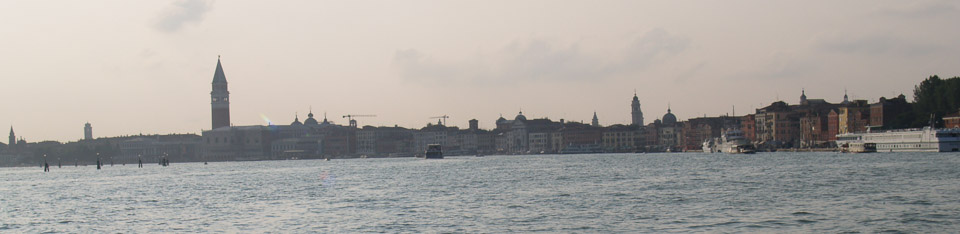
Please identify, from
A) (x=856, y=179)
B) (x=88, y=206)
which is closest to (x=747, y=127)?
(x=856, y=179)

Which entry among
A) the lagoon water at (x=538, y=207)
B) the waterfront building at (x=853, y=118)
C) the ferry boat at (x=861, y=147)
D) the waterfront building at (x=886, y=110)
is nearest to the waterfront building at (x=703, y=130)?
the waterfront building at (x=853, y=118)

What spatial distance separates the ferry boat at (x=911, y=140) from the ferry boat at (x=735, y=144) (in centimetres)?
1000

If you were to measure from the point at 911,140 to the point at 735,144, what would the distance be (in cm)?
2794

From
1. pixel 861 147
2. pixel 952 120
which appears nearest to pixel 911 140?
pixel 861 147

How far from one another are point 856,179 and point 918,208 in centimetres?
1717

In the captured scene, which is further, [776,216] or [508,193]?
[508,193]

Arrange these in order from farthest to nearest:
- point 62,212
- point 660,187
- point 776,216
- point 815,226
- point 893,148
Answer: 1. point 893,148
2. point 660,187
3. point 62,212
4. point 776,216
5. point 815,226

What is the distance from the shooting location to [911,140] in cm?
11312

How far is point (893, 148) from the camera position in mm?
116188

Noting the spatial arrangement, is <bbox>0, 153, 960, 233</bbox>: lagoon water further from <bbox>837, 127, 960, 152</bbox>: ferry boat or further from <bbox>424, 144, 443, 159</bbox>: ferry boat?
<bbox>424, 144, 443, 159</bbox>: ferry boat

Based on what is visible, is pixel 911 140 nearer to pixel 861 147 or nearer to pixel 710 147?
pixel 861 147

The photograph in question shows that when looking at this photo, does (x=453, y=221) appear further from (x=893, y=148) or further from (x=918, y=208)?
(x=893, y=148)

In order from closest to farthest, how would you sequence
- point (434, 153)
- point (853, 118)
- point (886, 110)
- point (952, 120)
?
point (952, 120) → point (886, 110) → point (853, 118) → point (434, 153)

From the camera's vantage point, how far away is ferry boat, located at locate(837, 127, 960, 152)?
351 feet
